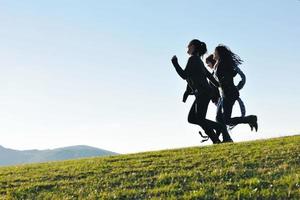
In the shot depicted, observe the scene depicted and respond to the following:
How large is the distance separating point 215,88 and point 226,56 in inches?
50.9

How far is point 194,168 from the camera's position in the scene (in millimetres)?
15586

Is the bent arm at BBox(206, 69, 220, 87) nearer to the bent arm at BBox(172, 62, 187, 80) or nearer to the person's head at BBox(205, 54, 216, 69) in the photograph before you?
the bent arm at BBox(172, 62, 187, 80)

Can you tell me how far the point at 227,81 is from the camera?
21.8m

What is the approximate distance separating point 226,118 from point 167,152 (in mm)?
2628

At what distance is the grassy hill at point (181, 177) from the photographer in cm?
1212

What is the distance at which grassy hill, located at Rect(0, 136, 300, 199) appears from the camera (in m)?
12.1

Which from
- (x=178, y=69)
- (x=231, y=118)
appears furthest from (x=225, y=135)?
(x=178, y=69)

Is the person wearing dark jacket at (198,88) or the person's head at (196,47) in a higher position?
the person's head at (196,47)

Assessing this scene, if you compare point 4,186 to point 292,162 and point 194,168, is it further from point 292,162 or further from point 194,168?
point 292,162

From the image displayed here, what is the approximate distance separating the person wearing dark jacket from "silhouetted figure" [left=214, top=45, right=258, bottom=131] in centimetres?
31

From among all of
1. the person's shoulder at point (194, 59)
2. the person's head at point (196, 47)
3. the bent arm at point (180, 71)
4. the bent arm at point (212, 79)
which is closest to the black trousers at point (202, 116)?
the bent arm at point (212, 79)

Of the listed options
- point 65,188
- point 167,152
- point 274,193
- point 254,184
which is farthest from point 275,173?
point 167,152

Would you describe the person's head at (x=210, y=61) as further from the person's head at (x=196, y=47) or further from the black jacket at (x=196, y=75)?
the black jacket at (x=196, y=75)

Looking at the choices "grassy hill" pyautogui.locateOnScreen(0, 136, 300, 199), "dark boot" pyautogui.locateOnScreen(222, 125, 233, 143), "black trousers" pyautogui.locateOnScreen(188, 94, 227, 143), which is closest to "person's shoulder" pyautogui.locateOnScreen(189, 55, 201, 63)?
"black trousers" pyautogui.locateOnScreen(188, 94, 227, 143)
